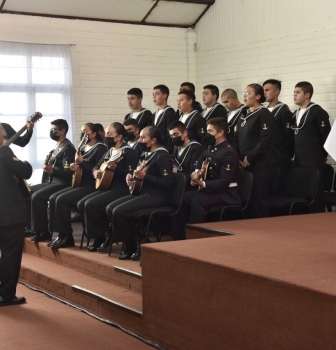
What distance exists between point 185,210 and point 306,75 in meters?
3.12

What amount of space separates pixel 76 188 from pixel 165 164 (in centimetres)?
128

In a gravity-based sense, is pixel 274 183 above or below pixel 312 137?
below

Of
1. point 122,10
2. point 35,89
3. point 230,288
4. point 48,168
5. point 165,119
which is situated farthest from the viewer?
point 122,10

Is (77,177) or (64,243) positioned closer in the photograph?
(64,243)

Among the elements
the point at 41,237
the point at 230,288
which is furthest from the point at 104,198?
the point at 230,288

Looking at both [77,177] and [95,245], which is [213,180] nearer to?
[95,245]

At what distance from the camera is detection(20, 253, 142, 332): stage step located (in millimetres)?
4723

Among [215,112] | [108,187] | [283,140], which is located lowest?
[108,187]

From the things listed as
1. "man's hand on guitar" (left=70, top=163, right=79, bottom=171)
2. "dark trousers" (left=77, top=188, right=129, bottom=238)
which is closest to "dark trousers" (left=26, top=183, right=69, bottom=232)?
"man's hand on guitar" (left=70, top=163, right=79, bottom=171)

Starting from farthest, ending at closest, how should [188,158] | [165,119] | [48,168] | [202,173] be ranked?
[165,119], [48,168], [188,158], [202,173]

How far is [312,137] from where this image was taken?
721 cm

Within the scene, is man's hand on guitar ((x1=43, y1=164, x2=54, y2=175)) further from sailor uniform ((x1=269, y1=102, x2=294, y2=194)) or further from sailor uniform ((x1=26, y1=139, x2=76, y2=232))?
sailor uniform ((x1=269, y1=102, x2=294, y2=194))

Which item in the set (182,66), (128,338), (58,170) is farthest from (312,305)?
(182,66)

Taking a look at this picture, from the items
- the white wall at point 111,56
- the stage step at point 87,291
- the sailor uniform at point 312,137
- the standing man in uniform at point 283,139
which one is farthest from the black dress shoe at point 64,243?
the white wall at point 111,56
